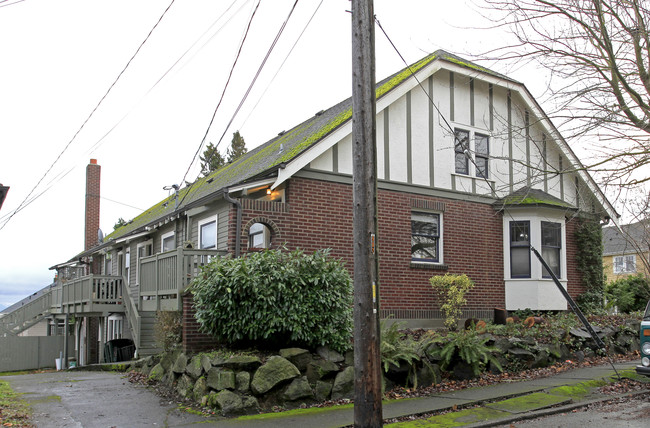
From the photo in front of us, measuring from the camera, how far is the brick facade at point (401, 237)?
13781 mm

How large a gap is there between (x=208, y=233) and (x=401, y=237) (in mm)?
5157

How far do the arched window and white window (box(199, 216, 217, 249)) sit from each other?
37.2 inches

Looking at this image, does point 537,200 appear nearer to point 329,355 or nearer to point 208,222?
point 208,222

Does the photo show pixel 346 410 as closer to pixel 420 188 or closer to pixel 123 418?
pixel 123 418

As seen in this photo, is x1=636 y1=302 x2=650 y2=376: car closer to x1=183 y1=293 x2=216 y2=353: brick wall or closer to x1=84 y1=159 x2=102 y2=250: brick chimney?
x1=183 y1=293 x2=216 y2=353: brick wall

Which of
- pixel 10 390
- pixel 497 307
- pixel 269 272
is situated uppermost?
pixel 269 272

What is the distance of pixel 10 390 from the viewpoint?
11734 mm

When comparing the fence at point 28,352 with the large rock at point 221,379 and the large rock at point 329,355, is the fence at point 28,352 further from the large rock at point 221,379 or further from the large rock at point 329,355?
the large rock at point 329,355

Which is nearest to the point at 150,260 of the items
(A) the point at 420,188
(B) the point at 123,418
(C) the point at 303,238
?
(C) the point at 303,238

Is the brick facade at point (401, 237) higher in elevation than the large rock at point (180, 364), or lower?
higher

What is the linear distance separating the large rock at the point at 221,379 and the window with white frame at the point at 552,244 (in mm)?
11304

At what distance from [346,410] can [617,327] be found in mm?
9359

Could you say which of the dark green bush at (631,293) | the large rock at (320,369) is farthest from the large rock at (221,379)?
the dark green bush at (631,293)

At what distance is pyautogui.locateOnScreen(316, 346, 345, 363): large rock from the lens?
10.2 m
